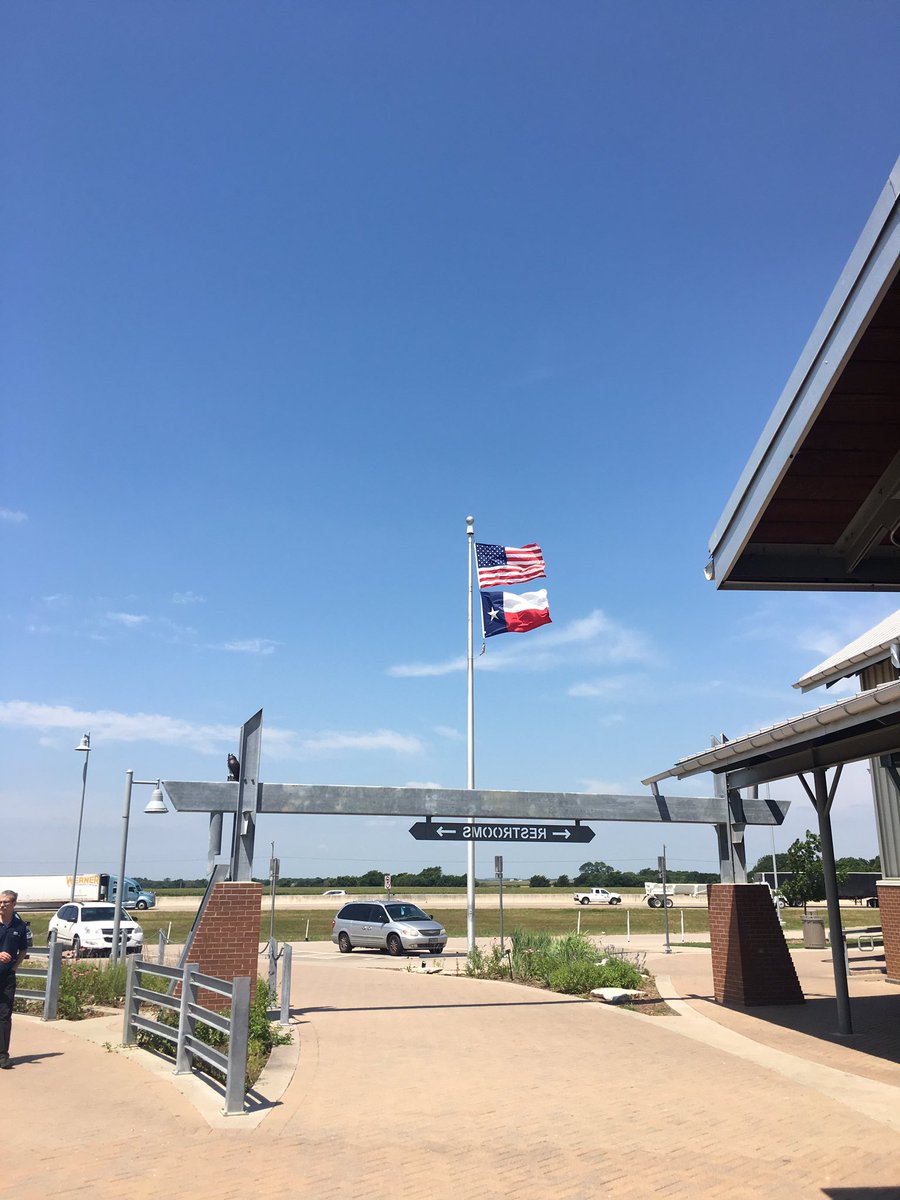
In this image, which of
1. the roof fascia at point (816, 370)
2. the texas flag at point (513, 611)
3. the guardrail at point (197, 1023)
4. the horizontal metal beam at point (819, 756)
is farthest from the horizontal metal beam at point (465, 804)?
the texas flag at point (513, 611)

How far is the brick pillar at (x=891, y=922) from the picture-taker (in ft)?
59.8

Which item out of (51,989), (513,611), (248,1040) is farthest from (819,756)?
(513,611)

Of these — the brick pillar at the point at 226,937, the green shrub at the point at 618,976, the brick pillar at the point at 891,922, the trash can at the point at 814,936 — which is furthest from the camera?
the trash can at the point at 814,936

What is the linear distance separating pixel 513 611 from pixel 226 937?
13241mm

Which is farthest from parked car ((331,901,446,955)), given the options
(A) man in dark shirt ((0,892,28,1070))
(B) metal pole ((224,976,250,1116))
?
(B) metal pole ((224,976,250,1116))

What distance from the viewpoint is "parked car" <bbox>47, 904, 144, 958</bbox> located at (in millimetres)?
27266

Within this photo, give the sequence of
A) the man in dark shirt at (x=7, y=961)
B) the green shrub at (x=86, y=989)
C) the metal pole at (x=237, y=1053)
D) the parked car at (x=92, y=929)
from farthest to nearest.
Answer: the parked car at (x=92, y=929) < the green shrub at (x=86, y=989) < the man in dark shirt at (x=7, y=961) < the metal pole at (x=237, y=1053)

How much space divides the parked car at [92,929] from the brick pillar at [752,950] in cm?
1789

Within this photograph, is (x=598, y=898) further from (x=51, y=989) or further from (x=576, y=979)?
(x=51, y=989)

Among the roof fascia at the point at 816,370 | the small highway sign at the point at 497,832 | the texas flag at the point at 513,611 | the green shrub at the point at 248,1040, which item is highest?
the texas flag at the point at 513,611

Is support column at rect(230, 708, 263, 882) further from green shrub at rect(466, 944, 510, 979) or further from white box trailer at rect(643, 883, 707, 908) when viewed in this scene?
white box trailer at rect(643, 883, 707, 908)

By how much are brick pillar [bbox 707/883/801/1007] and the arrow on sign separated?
2.46 meters

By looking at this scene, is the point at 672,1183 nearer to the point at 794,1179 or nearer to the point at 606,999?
the point at 794,1179

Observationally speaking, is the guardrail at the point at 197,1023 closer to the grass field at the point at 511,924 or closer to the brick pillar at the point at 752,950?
the brick pillar at the point at 752,950
